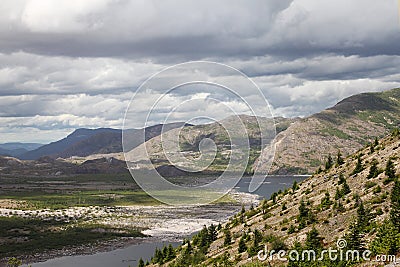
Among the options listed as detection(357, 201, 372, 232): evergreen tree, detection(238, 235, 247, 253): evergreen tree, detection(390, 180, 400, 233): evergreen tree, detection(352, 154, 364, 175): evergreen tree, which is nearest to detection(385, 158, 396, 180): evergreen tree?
detection(390, 180, 400, 233): evergreen tree

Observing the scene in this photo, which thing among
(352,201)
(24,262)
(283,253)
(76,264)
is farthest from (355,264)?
(24,262)

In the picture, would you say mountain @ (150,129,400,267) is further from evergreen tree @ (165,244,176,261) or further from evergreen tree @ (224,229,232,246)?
evergreen tree @ (165,244,176,261)

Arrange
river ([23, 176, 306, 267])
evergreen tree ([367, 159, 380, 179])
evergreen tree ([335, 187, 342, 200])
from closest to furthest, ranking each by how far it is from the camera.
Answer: evergreen tree ([335, 187, 342, 200]), evergreen tree ([367, 159, 380, 179]), river ([23, 176, 306, 267])

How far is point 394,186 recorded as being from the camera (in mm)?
45781

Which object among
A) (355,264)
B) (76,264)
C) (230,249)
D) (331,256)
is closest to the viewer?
(355,264)

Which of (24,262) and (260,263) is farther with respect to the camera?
(24,262)

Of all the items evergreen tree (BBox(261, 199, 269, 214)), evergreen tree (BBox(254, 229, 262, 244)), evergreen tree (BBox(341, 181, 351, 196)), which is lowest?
evergreen tree (BBox(254, 229, 262, 244))

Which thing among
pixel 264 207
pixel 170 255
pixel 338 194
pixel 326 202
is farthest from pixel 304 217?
pixel 170 255

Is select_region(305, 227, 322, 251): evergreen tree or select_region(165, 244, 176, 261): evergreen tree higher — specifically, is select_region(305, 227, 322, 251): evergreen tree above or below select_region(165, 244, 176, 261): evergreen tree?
above

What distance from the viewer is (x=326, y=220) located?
48531mm

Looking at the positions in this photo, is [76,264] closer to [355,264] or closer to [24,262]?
[24,262]

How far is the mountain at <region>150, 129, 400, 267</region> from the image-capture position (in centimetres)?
3794

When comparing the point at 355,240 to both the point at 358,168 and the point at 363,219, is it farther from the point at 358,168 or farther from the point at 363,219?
the point at 358,168

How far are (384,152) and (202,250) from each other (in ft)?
92.3
